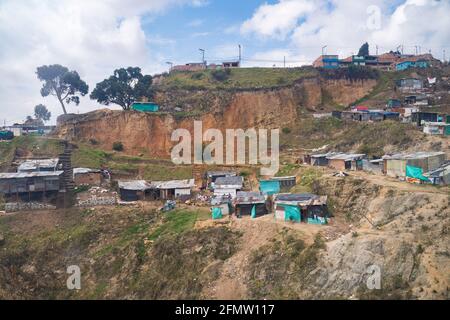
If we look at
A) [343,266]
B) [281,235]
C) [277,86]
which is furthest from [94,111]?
[343,266]

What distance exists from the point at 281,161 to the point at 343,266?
16615mm

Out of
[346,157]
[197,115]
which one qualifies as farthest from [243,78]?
[346,157]

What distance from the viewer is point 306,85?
46.4 meters

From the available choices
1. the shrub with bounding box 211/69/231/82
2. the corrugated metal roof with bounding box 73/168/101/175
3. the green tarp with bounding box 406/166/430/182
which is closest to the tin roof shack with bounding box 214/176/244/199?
the corrugated metal roof with bounding box 73/168/101/175

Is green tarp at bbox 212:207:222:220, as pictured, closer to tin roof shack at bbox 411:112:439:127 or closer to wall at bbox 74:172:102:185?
wall at bbox 74:172:102:185

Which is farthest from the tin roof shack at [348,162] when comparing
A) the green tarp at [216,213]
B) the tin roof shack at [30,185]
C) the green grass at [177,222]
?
the tin roof shack at [30,185]

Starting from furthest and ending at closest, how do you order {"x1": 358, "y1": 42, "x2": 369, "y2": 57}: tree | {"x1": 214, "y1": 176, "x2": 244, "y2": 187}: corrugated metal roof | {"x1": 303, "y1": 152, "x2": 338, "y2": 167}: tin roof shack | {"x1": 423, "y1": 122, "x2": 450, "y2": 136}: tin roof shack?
1. {"x1": 358, "y1": 42, "x2": 369, "y2": 57}: tree
2. {"x1": 303, "y1": 152, "x2": 338, "y2": 167}: tin roof shack
3. {"x1": 423, "y1": 122, "x2": 450, "y2": 136}: tin roof shack
4. {"x1": 214, "y1": 176, "x2": 244, "y2": 187}: corrugated metal roof

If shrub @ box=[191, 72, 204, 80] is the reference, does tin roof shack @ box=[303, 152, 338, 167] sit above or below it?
below

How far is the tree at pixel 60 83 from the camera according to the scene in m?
45.0

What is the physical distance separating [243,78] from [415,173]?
1041 inches

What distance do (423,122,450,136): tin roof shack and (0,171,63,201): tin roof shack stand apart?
2675 cm

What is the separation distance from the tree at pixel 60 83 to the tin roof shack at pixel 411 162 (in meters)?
32.3

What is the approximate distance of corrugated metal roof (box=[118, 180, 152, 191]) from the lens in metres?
29.5

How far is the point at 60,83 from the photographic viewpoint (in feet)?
150
